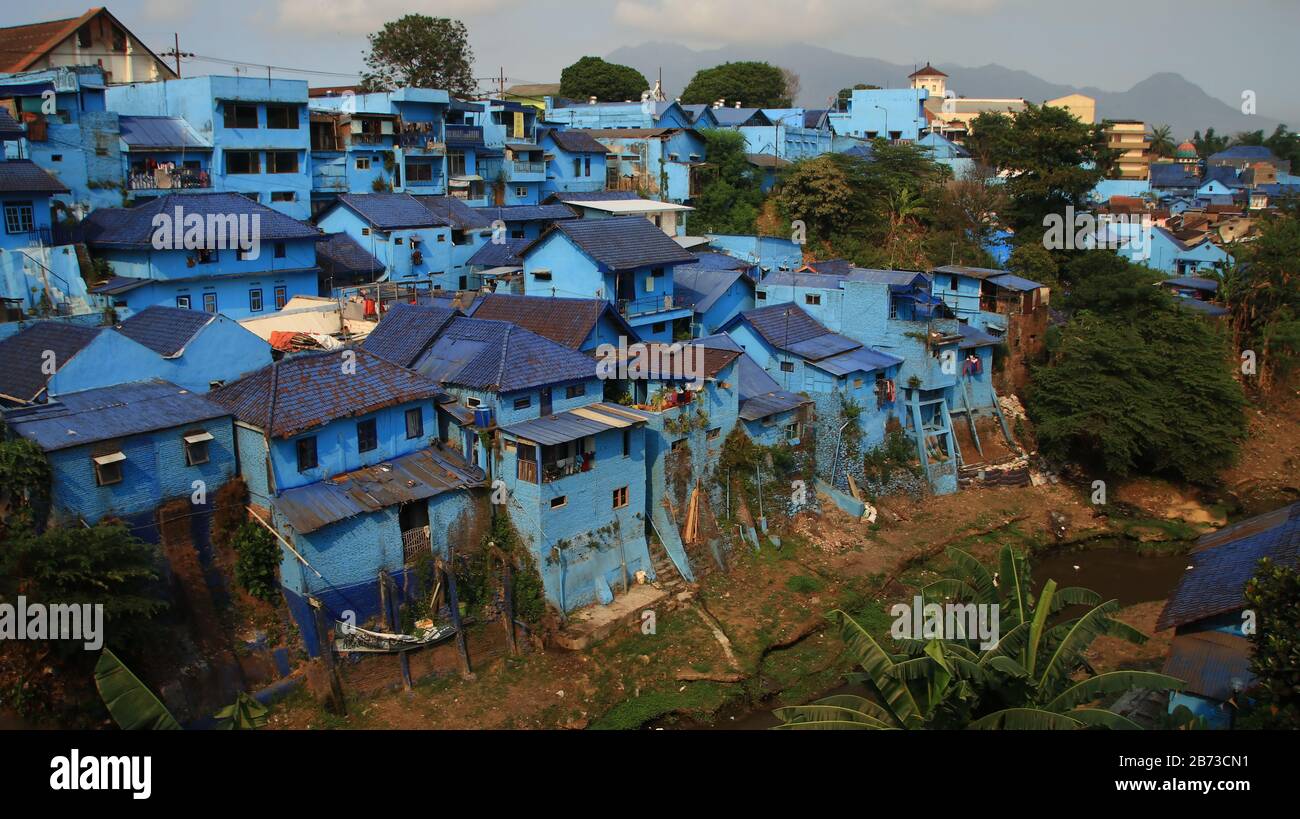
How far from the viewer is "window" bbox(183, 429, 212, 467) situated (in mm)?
19516

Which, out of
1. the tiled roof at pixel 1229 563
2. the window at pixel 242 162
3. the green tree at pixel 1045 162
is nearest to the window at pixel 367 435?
the tiled roof at pixel 1229 563

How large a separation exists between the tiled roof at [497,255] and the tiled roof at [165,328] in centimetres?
1313

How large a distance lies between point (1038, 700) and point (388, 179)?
108 ft

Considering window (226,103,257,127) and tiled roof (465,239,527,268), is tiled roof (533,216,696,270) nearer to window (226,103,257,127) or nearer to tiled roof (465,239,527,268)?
tiled roof (465,239,527,268)

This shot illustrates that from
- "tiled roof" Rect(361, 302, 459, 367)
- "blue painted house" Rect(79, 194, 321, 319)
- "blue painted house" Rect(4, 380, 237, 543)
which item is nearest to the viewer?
"blue painted house" Rect(4, 380, 237, 543)

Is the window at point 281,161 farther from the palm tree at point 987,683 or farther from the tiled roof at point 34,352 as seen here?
the palm tree at point 987,683

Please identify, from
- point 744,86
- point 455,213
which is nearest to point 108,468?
point 455,213

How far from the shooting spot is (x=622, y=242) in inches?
1194

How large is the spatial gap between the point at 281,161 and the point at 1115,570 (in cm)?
3051

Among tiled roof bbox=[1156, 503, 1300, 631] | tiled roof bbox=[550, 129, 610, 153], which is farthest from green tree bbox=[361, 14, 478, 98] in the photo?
tiled roof bbox=[1156, 503, 1300, 631]

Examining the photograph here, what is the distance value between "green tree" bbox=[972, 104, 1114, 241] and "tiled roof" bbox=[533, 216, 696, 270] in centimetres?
1897
